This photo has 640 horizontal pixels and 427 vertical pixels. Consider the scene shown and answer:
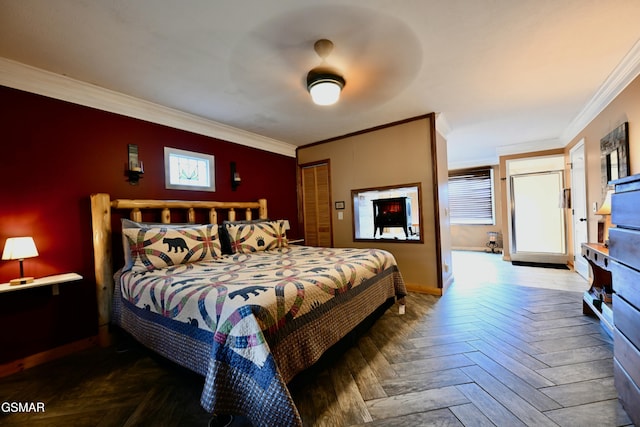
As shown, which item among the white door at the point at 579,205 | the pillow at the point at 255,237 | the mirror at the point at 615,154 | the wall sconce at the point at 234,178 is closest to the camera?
the mirror at the point at 615,154

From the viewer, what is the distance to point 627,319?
1315mm

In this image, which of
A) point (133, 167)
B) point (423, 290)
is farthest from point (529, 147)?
point (133, 167)

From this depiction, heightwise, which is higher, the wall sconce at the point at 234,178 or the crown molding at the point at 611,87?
the crown molding at the point at 611,87

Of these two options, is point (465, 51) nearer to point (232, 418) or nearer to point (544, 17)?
point (544, 17)

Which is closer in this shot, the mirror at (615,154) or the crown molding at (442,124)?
the mirror at (615,154)

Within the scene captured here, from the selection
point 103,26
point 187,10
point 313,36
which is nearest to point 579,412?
point 313,36

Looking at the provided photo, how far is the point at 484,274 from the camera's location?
432cm

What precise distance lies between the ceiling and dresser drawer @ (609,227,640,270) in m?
1.42

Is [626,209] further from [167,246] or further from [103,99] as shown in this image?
[103,99]

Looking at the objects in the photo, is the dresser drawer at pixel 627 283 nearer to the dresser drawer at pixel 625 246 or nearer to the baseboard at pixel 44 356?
the dresser drawer at pixel 625 246

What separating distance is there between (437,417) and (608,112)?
3750 mm

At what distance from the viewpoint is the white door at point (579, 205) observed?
3.81m

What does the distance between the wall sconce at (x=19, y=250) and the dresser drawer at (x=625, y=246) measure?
146 inches

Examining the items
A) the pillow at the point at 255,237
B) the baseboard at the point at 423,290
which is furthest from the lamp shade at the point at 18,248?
the baseboard at the point at 423,290
